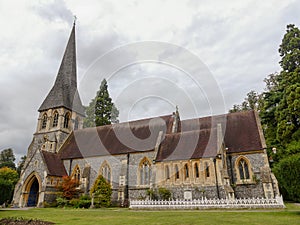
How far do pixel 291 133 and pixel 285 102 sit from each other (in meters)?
3.75

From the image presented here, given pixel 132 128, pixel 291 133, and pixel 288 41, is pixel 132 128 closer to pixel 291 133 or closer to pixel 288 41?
pixel 291 133

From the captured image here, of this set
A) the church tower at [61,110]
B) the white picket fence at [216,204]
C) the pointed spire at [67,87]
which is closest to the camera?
the white picket fence at [216,204]

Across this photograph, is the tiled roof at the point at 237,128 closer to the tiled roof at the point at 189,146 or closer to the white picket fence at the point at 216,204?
the tiled roof at the point at 189,146

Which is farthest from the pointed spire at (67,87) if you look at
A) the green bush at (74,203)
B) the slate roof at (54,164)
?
the green bush at (74,203)

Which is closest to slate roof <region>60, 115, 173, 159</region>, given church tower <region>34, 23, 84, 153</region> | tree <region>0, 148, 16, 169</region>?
church tower <region>34, 23, 84, 153</region>

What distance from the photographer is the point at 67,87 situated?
123 ft

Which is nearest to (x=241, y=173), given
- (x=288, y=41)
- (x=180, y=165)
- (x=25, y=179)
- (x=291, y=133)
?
(x=180, y=165)

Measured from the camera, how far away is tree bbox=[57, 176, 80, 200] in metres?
24.6

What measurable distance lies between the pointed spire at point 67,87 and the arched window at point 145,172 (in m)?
16.8

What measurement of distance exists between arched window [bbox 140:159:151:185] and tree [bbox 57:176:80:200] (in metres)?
7.44

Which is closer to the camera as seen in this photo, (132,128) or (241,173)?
(241,173)

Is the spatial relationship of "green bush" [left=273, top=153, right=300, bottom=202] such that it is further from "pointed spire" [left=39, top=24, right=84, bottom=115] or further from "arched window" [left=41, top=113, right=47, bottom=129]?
"arched window" [left=41, top=113, right=47, bottom=129]

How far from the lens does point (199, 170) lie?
2019 centimetres

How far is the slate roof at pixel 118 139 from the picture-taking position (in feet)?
86.6
